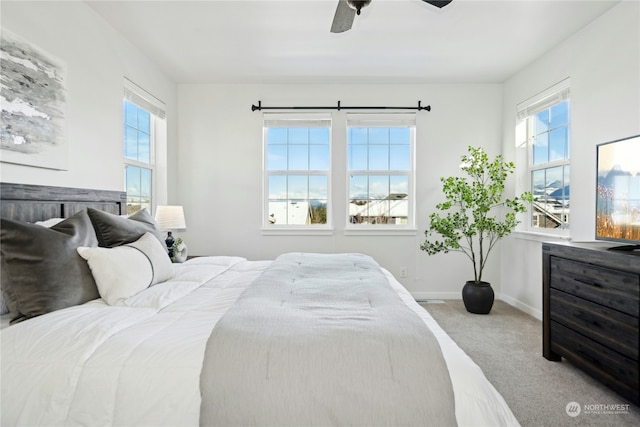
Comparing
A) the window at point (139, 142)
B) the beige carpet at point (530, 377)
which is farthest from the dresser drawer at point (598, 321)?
the window at point (139, 142)

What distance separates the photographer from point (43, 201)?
2.16 meters

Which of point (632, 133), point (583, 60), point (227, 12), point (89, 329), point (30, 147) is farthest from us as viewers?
point (583, 60)

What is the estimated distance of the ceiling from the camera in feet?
8.86

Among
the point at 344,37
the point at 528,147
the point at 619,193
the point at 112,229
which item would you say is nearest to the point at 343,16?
the point at 344,37

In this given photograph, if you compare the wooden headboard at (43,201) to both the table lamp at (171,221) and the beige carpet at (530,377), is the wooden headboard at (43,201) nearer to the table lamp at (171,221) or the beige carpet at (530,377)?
the table lamp at (171,221)

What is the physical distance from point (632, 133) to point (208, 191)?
3987mm

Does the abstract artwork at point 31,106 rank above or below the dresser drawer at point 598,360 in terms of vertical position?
above

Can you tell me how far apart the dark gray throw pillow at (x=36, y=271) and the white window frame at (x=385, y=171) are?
123 inches

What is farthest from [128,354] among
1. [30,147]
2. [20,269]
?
[30,147]

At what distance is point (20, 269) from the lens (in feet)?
4.92

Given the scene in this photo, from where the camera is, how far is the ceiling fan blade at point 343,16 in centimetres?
202

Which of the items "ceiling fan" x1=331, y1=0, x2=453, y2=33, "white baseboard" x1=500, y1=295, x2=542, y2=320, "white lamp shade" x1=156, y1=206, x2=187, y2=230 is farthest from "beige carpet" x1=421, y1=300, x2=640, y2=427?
"white lamp shade" x1=156, y1=206, x2=187, y2=230

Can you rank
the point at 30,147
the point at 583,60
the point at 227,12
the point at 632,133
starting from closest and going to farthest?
the point at 30,147 < the point at 632,133 < the point at 227,12 < the point at 583,60

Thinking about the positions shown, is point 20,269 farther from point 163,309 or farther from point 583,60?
point 583,60
